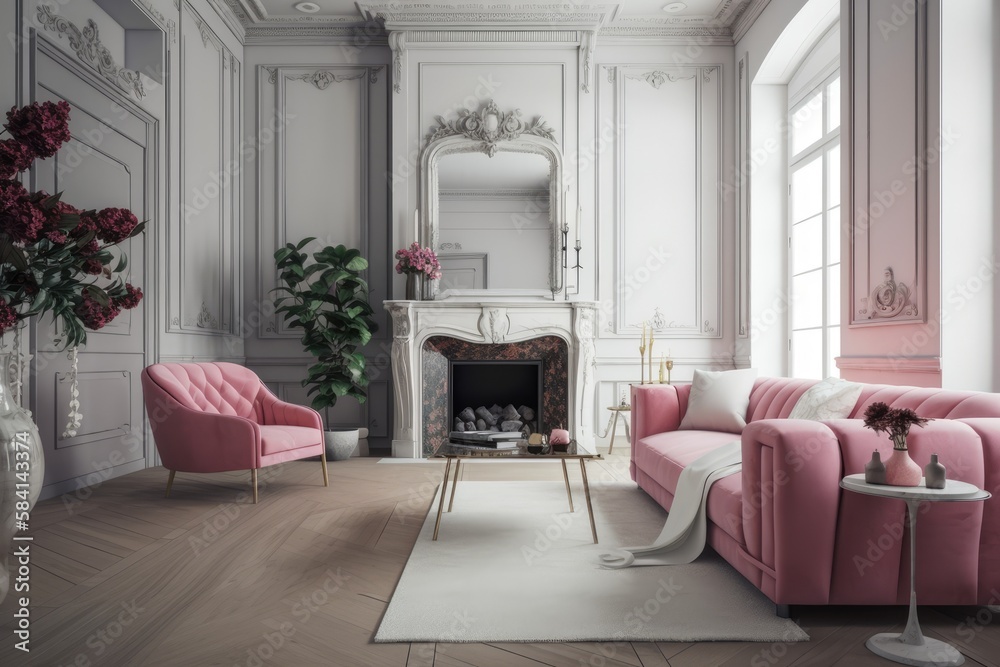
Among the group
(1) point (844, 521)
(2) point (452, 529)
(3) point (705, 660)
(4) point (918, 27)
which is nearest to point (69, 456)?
(2) point (452, 529)

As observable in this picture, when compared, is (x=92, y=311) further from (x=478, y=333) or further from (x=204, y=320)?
(x=478, y=333)

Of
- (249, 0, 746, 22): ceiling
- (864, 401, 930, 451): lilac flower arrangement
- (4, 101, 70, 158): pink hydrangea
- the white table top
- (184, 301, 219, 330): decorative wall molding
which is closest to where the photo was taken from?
the white table top

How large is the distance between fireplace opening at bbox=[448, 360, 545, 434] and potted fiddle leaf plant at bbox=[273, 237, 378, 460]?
0.75 metres

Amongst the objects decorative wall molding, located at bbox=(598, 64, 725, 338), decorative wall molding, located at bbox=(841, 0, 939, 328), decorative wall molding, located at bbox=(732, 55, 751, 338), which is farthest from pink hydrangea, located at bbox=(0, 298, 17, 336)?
decorative wall molding, located at bbox=(732, 55, 751, 338)

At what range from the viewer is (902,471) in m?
1.86

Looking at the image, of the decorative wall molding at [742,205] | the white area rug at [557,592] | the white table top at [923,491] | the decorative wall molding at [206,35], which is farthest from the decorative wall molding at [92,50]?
the decorative wall molding at [742,205]

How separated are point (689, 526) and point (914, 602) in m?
0.91

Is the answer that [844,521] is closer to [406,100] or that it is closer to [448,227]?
[448,227]

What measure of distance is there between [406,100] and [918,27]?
3.68 m

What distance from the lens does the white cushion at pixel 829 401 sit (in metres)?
2.82

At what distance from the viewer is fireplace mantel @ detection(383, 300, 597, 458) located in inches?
216

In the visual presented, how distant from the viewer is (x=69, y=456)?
3910 mm

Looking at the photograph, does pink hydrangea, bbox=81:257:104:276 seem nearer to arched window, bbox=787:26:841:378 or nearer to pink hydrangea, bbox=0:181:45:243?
pink hydrangea, bbox=0:181:45:243

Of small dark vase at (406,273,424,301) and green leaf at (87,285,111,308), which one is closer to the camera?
green leaf at (87,285,111,308)
